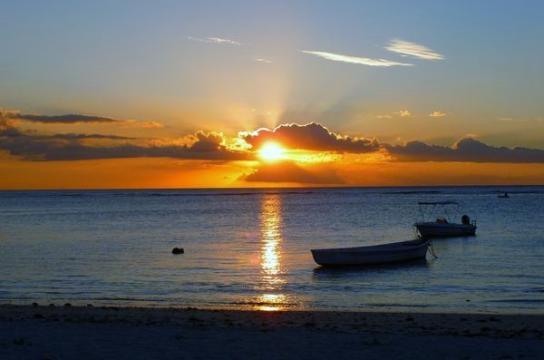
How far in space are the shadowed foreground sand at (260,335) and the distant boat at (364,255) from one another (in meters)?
15.4

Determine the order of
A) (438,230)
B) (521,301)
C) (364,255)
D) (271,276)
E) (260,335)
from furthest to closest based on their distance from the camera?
(438,230) → (364,255) → (271,276) → (521,301) → (260,335)

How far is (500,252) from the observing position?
45469mm

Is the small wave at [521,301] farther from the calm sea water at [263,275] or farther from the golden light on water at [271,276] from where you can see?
the golden light on water at [271,276]

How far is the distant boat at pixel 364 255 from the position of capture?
37156 millimetres

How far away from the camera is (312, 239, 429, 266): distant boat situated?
37.2 m

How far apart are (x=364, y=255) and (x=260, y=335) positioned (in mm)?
22344

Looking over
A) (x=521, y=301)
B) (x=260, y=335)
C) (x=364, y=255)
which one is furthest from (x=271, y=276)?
(x=260, y=335)

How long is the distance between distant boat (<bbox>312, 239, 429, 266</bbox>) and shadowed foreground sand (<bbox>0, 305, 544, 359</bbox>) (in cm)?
1544

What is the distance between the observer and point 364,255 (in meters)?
37.9

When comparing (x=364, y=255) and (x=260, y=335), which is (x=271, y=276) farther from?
(x=260, y=335)

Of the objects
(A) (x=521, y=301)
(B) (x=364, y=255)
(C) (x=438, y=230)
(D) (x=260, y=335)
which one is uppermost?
(D) (x=260, y=335)

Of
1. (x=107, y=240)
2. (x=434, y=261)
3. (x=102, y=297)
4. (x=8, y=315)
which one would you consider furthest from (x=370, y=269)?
(x=107, y=240)

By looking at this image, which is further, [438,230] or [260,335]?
[438,230]

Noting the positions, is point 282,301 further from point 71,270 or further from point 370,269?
point 71,270
